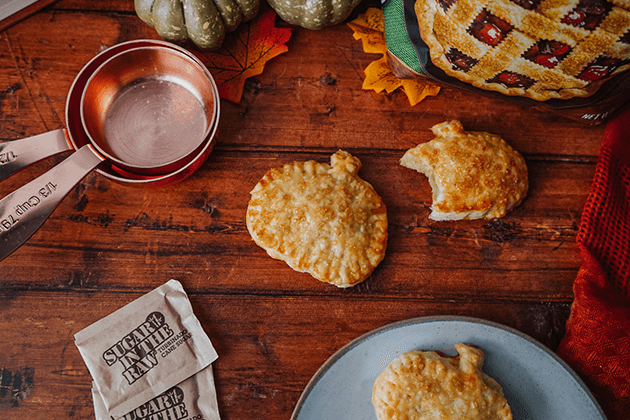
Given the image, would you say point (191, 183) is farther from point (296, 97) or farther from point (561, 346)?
point (561, 346)

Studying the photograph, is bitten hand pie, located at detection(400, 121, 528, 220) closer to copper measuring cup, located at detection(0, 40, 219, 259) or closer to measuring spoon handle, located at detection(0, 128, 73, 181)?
copper measuring cup, located at detection(0, 40, 219, 259)

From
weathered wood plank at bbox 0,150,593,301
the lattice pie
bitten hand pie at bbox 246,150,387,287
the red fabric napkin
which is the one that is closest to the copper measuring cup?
weathered wood plank at bbox 0,150,593,301

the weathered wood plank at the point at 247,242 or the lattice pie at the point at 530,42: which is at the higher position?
the lattice pie at the point at 530,42

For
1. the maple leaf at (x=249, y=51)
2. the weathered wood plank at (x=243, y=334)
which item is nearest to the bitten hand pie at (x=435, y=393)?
the weathered wood plank at (x=243, y=334)

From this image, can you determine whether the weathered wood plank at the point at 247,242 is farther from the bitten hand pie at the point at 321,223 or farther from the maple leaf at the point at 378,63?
the maple leaf at the point at 378,63

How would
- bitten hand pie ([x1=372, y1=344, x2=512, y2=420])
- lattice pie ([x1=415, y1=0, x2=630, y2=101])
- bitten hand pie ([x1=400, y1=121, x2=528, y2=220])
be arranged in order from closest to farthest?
lattice pie ([x1=415, y1=0, x2=630, y2=101]) → bitten hand pie ([x1=372, y1=344, x2=512, y2=420]) → bitten hand pie ([x1=400, y1=121, x2=528, y2=220])

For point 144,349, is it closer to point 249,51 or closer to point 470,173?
point 249,51
